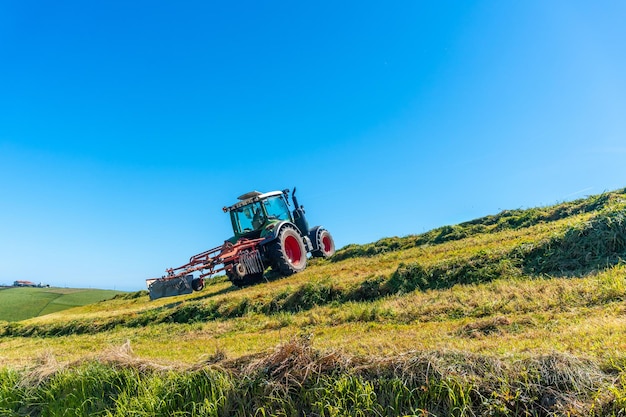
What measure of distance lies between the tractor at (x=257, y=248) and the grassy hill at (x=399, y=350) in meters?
2.15

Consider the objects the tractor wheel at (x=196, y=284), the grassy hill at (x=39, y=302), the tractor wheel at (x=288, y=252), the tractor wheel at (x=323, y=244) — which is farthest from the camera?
the grassy hill at (x=39, y=302)

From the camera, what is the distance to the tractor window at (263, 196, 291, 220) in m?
13.7

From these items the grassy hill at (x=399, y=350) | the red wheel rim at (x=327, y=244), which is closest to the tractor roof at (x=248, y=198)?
the red wheel rim at (x=327, y=244)

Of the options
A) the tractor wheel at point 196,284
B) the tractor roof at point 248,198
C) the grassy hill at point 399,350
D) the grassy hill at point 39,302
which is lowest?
the grassy hill at point 399,350

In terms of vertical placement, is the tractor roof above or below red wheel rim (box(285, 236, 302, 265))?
above

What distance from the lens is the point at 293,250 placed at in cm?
1298

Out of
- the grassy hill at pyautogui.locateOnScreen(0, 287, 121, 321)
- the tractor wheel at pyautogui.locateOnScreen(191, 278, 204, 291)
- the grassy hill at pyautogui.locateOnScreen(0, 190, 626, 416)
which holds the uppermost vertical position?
the grassy hill at pyautogui.locateOnScreen(0, 287, 121, 321)

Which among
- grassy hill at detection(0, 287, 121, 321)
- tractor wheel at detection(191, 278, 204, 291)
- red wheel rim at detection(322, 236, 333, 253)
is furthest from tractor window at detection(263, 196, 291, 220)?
grassy hill at detection(0, 287, 121, 321)

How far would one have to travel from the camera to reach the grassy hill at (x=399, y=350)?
275cm

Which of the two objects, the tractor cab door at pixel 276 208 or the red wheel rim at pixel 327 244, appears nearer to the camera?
the tractor cab door at pixel 276 208

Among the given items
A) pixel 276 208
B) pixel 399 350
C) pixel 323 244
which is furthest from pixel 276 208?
pixel 399 350

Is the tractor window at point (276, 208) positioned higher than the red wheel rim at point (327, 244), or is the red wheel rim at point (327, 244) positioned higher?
the tractor window at point (276, 208)

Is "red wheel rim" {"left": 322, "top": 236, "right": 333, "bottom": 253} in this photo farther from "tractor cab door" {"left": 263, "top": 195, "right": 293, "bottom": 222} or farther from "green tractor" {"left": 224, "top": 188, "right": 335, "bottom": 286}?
"tractor cab door" {"left": 263, "top": 195, "right": 293, "bottom": 222}

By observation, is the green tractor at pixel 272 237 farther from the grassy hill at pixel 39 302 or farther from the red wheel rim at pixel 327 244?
the grassy hill at pixel 39 302
